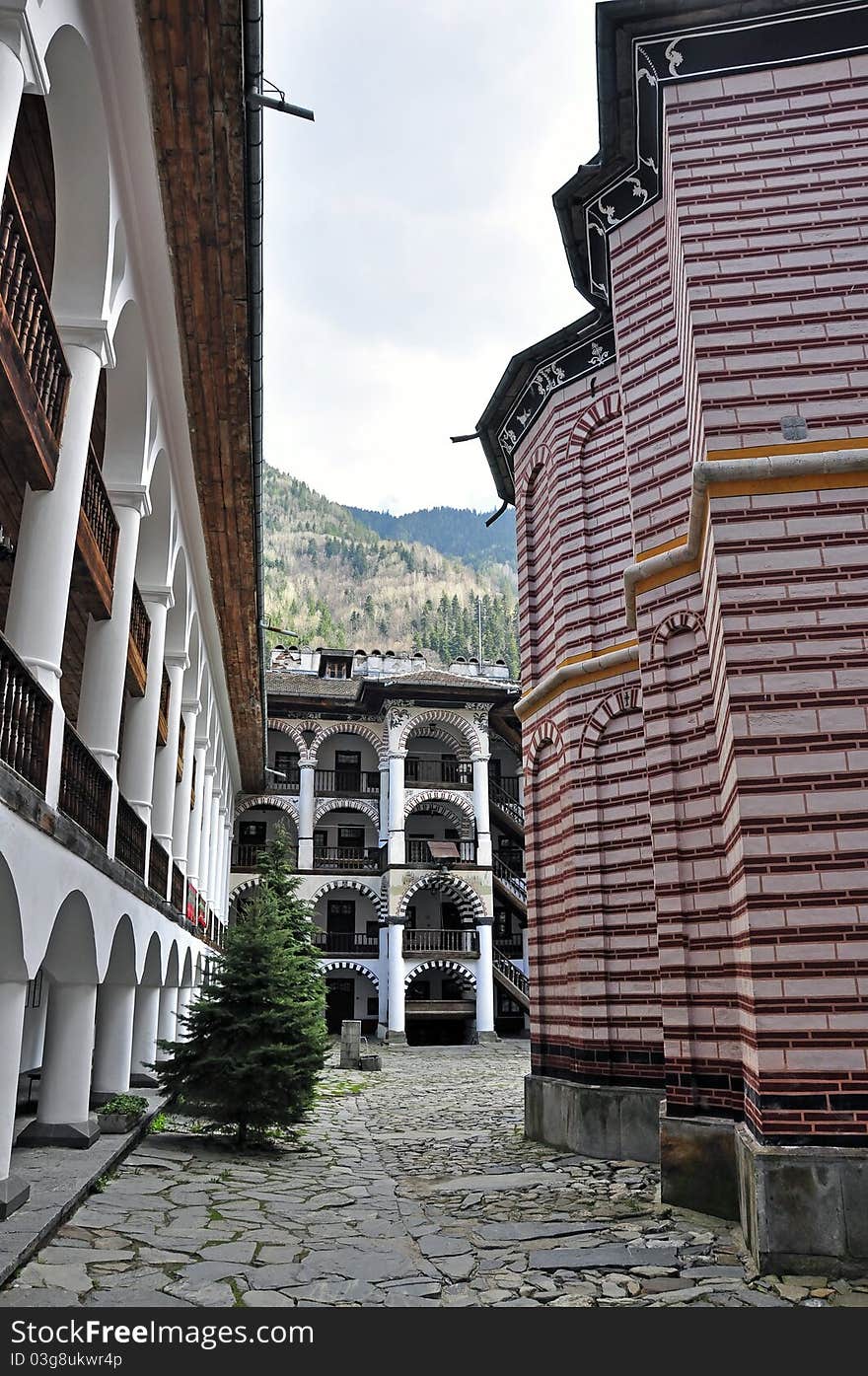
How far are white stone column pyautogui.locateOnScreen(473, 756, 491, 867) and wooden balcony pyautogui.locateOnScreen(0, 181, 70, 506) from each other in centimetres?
2325

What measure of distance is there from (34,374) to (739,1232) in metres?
6.39

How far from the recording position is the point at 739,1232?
5.63 meters

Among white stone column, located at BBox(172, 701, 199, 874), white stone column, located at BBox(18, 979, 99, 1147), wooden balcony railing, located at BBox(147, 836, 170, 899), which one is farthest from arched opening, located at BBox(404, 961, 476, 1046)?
white stone column, located at BBox(18, 979, 99, 1147)

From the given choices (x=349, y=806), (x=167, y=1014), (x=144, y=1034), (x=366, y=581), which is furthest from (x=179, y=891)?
(x=366, y=581)

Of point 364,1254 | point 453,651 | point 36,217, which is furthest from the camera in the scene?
point 453,651

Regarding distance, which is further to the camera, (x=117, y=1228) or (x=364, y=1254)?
(x=117, y=1228)

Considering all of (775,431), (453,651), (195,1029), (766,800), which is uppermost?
(453,651)

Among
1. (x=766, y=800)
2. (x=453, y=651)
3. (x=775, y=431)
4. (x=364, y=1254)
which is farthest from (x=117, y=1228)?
(x=453, y=651)

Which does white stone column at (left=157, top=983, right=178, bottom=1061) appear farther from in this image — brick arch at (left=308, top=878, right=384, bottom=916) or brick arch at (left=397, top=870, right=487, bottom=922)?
brick arch at (left=308, top=878, right=384, bottom=916)

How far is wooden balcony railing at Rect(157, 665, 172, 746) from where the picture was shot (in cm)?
1263

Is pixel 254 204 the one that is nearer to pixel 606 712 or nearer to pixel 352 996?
pixel 606 712

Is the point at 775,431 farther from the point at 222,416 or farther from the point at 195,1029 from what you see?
the point at 195,1029

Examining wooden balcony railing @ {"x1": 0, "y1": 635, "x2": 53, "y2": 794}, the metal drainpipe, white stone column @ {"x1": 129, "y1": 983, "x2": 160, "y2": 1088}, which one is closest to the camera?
wooden balcony railing @ {"x1": 0, "y1": 635, "x2": 53, "y2": 794}
